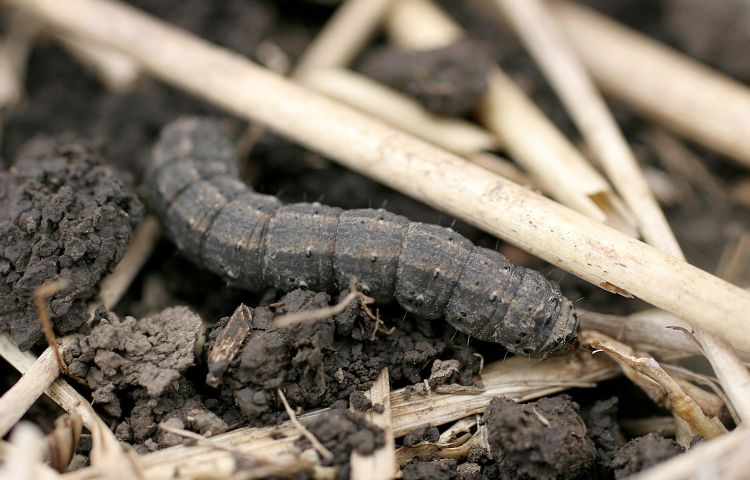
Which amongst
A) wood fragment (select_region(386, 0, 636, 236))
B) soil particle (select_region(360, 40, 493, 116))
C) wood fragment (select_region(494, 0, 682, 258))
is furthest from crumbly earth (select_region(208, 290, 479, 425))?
soil particle (select_region(360, 40, 493, 116))

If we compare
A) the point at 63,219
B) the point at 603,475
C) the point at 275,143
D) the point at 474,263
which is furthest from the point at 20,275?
the point at 603,475

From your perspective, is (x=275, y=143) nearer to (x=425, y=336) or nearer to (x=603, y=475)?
(x=425, y=336)

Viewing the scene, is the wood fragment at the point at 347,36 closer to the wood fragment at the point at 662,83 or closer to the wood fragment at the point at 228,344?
the wood fragment at the point at 662,83

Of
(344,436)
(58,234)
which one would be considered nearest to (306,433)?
(344,436)

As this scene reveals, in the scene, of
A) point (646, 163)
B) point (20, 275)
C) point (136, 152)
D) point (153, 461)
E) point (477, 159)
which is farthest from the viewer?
point (646, 163)

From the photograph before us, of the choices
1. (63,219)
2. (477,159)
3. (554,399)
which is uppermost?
(477,159)

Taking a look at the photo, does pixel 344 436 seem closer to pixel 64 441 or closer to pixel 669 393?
pixel 64 441

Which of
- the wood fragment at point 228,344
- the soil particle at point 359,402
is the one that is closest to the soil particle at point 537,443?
the soil particle at point 359,402
